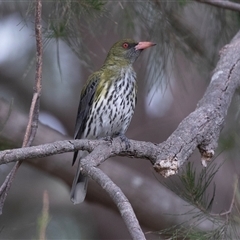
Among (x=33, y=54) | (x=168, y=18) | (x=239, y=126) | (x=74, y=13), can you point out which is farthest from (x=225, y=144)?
(x=33, y=54)

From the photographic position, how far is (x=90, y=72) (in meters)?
4.52

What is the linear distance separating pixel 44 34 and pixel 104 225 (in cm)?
273

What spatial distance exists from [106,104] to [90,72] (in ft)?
3.71

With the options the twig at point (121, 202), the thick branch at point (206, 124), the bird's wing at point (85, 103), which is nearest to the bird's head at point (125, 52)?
the bird's wing at point (85, 103)

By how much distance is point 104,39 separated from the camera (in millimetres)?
5473

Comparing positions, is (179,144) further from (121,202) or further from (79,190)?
(79,190)

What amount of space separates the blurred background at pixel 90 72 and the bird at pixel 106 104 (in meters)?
0.19

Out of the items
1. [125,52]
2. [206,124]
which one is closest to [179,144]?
[206,124]

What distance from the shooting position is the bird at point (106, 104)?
3.43 meters

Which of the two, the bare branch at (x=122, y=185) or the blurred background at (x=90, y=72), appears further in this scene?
the bare branch at (x=122, y=185)

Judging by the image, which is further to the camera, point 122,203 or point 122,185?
point 122,185

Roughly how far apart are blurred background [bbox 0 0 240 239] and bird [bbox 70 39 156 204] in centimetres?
19

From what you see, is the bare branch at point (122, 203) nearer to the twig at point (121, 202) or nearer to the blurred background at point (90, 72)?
the twig at point (121, 202)

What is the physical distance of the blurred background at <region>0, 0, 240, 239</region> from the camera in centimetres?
354
